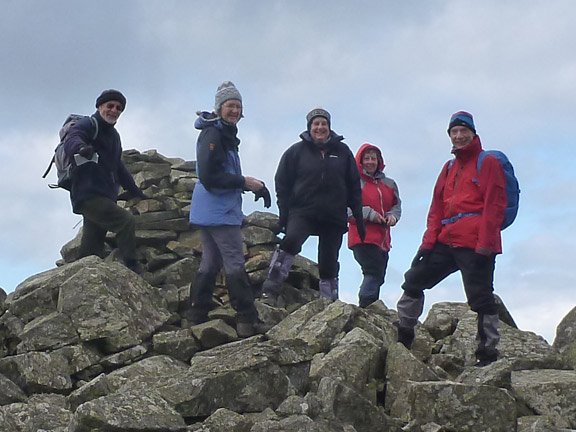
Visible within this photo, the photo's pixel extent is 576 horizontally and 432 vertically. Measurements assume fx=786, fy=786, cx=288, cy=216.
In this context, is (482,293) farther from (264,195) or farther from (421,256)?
(264,195)

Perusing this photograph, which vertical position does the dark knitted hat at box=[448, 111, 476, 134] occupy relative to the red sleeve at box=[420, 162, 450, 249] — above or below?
above

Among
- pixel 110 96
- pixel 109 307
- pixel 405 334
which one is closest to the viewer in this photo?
pixel 405 334

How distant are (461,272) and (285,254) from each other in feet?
12.1

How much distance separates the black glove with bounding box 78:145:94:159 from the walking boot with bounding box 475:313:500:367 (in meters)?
6.99

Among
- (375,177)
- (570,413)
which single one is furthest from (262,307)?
(570,413)

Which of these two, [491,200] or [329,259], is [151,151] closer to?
[329,259]

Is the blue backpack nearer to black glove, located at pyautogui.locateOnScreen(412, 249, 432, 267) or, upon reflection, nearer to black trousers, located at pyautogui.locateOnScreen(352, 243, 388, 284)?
black glove, located at pyautogui.locateOnScreen(412, 249, 432, 267)

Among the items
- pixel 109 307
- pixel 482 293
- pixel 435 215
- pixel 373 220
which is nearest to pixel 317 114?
pixel 373 220

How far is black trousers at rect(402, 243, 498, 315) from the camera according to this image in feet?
37.3

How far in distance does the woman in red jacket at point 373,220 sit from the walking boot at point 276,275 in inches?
64.2

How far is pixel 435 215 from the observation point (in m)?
11.9

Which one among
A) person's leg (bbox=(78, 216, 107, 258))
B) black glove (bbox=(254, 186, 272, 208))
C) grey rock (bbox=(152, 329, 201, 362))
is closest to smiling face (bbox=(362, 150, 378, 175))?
black glove (bbox=(254, 186, 272, 208))

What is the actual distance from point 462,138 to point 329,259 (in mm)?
3938

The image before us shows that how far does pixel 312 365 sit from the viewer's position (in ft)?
36.6
